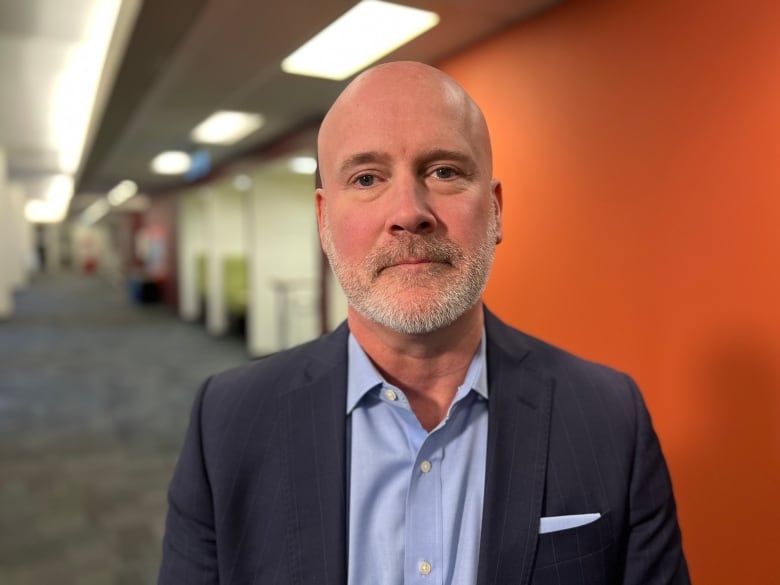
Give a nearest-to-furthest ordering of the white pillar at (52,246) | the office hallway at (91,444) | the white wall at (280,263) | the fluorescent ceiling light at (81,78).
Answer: the office hallway at (91,444), the fluorescent ceiling light at (81,78), the white wall at (280,263), the white pillar at (52,246)

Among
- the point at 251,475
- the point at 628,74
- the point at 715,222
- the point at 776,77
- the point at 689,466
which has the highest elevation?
the point at 628,74

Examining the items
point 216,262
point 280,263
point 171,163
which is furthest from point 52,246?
point 280,263

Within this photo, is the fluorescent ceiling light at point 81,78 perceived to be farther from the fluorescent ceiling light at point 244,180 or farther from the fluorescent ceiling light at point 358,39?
the fluorescent ceiling light at point 244,180

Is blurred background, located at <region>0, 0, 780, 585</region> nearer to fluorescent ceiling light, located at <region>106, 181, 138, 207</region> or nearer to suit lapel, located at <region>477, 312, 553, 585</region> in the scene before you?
suit lapel, located at <region>477, 312, 553, 585</region>

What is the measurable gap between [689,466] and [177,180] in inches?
399

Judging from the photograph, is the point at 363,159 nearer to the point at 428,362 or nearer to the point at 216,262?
the point at 428,362

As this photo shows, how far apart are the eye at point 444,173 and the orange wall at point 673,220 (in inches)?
49.3

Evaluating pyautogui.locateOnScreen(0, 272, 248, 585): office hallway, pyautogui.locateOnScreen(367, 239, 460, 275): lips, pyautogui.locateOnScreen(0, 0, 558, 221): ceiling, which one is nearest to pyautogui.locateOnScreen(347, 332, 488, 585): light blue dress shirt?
pyautogui.locateOnScreen(367, 239, 460, 275): lips

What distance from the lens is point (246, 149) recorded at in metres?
6.95

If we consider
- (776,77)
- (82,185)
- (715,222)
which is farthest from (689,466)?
(82,185)

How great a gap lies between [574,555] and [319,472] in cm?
46

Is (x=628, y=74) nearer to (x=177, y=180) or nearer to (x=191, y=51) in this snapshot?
(x=191, y=51)

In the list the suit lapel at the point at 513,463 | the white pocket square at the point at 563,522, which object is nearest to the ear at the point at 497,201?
the suit lapel at the point at 513,463

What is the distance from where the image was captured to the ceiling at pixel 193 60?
100 inches
